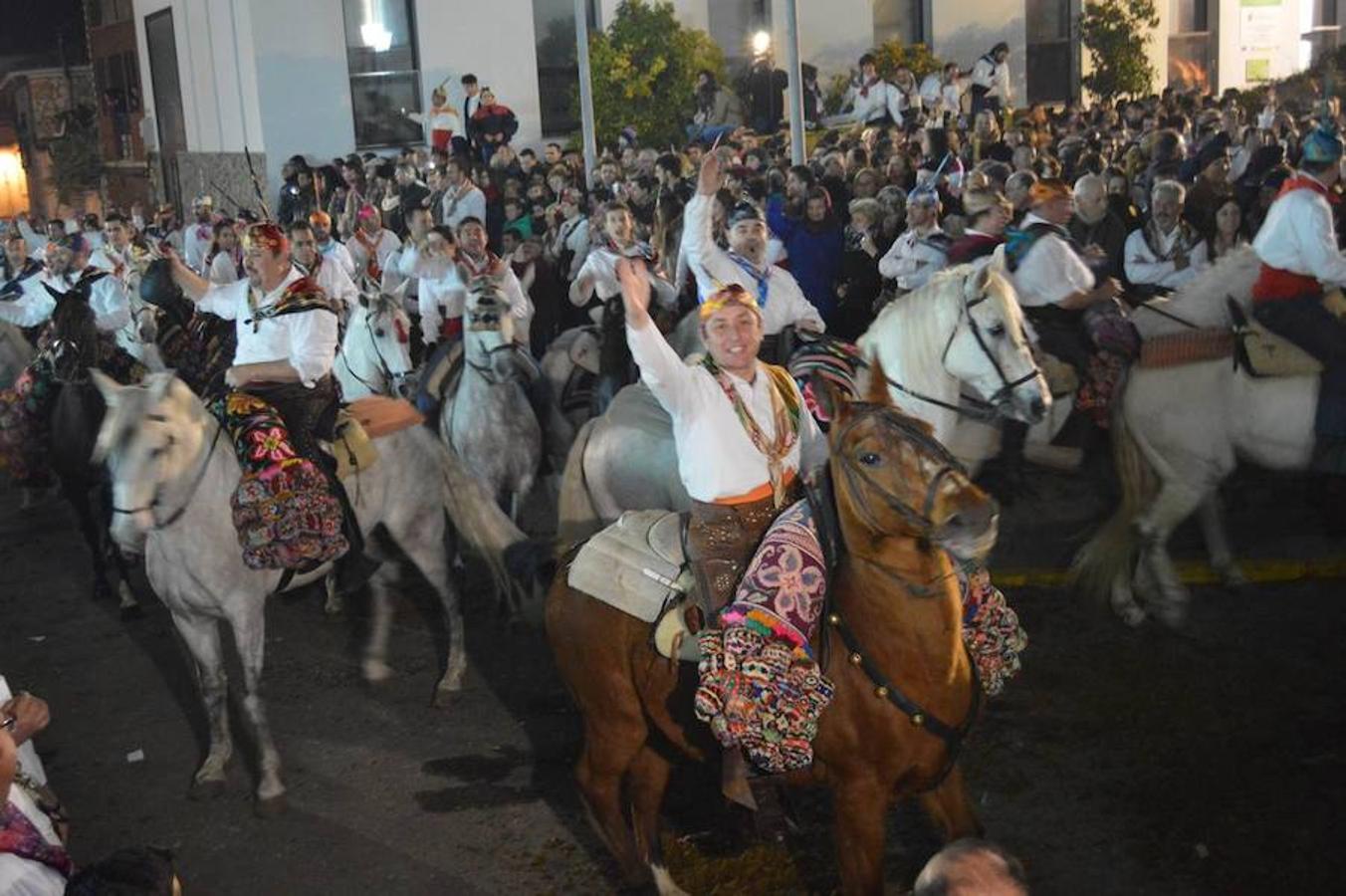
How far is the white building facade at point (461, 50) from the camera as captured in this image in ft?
88.1

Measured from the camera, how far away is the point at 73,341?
34.1 feet

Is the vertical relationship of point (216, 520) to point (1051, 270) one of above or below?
below

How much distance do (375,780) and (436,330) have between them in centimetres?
512

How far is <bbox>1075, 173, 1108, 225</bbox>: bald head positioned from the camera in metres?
11.2

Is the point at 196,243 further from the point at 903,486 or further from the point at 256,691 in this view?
the point at 903,486

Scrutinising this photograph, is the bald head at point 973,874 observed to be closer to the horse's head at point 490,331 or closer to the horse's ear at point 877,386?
the horse's ear at point 877,386

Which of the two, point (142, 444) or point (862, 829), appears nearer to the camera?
point (862, 829)

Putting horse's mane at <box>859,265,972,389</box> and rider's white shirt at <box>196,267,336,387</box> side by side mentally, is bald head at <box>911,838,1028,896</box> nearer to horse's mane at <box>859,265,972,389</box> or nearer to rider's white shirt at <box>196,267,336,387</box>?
horse's mane at <box>859,265,972,389</box>

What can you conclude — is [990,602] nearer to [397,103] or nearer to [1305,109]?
[1305,109]

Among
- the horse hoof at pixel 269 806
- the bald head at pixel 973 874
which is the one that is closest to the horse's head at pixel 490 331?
the horse hoof at pixel 269 806

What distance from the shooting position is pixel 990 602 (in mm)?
5000

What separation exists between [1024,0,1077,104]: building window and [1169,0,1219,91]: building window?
8.69ft

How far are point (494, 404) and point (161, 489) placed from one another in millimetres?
3203

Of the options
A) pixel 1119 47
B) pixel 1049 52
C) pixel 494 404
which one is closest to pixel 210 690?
pixel 494 404
